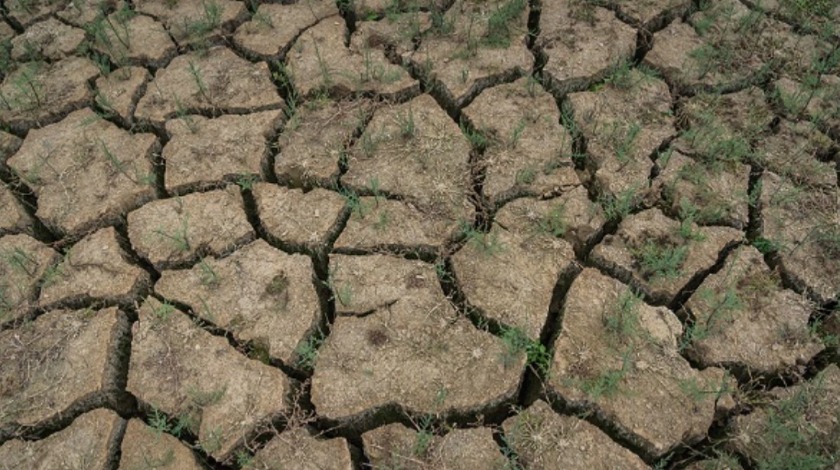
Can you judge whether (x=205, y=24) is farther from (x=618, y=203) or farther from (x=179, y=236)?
(x=618, y=203)

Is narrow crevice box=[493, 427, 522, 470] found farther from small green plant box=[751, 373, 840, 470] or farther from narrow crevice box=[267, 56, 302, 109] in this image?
narrow crevice box=[267, 56, 302, 109]

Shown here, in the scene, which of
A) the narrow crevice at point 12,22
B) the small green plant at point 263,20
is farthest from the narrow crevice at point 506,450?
the narrow crevice at point 12,22

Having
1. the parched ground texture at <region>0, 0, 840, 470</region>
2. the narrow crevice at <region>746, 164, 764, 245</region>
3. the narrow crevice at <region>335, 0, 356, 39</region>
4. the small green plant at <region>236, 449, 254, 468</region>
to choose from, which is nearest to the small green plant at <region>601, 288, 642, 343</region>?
the parched ground texture at <region>0, 0, 840, 470</region>

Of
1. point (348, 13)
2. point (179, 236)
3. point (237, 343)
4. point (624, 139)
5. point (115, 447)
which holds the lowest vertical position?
point (115, 447)

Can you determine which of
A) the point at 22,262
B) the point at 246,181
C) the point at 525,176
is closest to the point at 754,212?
the point at 525,176

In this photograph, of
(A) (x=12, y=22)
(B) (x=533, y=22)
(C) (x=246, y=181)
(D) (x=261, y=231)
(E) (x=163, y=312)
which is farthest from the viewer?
(A) (x=12, y=22)

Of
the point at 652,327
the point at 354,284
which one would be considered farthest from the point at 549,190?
the point at 354,284

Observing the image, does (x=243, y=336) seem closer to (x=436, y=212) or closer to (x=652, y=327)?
(x=436, y=212)

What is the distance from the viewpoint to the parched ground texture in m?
1.98

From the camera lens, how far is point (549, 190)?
2.46 metres

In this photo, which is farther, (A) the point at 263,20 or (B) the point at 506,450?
(A) the point at 263,20

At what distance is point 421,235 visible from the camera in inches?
92.7

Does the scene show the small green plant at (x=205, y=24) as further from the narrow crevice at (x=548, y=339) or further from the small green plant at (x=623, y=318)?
the small green plant at (x=623, y=318)

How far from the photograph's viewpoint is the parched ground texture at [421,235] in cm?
198
